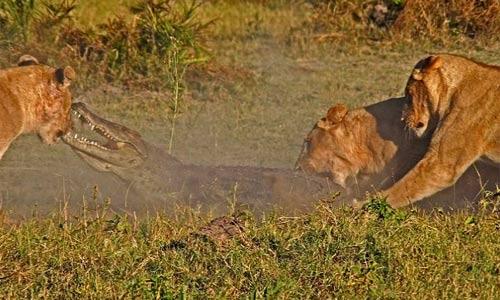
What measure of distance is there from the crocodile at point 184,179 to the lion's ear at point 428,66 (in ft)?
2.69

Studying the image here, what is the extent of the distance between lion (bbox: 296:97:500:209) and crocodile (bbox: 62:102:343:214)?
25 cm

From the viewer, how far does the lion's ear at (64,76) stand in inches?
313

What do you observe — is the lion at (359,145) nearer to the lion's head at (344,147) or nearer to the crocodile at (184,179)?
the lion's head at (344,147)

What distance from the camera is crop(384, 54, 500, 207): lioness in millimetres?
7273

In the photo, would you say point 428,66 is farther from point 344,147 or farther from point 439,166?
point 344,147

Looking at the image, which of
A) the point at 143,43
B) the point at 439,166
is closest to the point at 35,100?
the point at 439,166

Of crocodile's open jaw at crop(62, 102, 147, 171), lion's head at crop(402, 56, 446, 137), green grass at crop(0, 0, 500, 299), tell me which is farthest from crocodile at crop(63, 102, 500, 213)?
green grass at crop(0, 0, 500, 299)

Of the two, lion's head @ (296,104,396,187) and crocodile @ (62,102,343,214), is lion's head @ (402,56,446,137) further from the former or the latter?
crocodile @ (62,102,343,214)

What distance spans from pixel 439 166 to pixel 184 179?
1517 mm

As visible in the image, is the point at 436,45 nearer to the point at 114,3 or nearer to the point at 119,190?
the point at 114,3

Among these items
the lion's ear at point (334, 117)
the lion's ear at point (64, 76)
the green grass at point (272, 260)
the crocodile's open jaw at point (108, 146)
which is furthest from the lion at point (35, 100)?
the lion's ear at point (334, 117)

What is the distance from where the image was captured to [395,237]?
5914mm

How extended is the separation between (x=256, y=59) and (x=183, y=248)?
743 cm

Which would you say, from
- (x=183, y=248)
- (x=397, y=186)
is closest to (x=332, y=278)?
(x=183, y=248)
